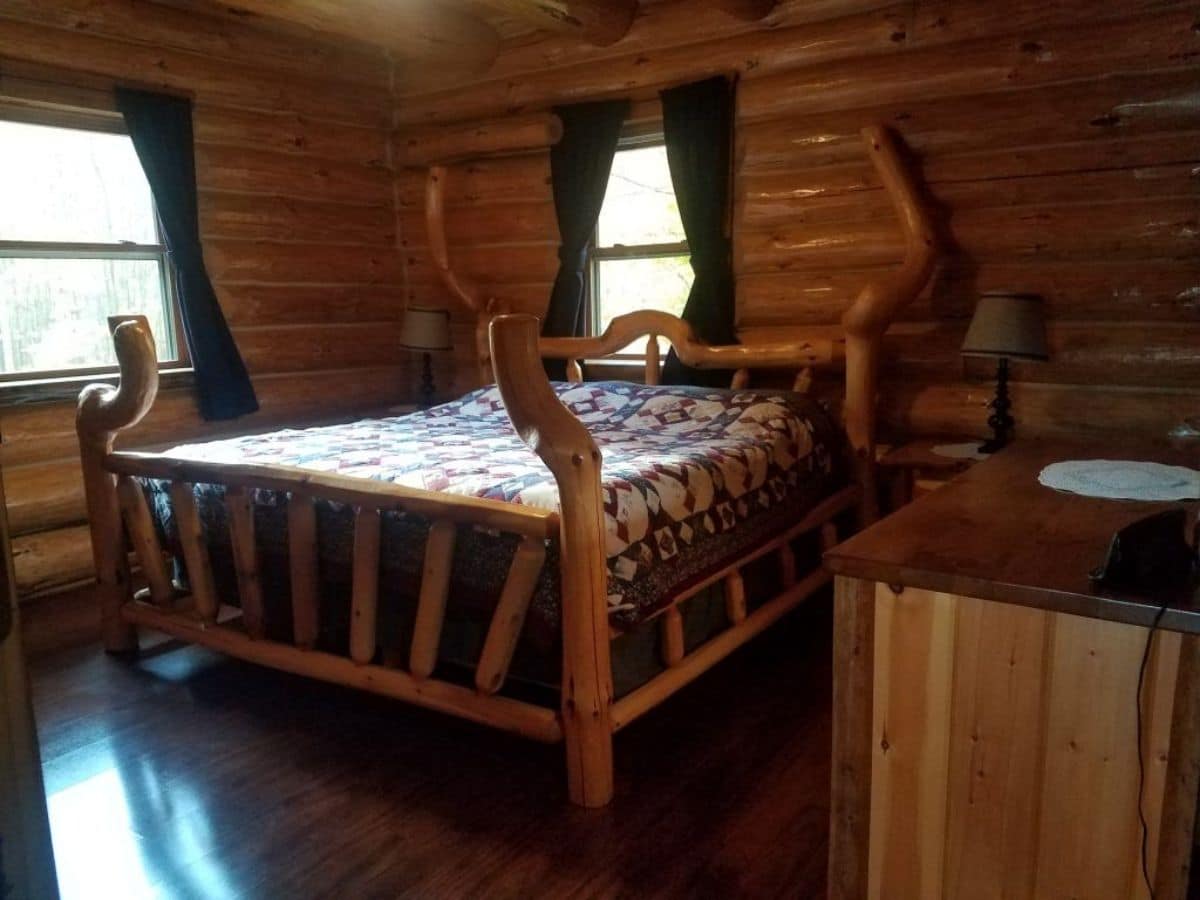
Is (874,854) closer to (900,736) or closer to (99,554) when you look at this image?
(900,736)

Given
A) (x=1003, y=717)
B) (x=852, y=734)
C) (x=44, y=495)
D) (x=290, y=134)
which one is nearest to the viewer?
(x=1003, y=717)

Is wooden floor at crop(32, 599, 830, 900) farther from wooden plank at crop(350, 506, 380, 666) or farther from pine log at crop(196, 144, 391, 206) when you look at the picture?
pine log at crop(196, 144, 391, 206)

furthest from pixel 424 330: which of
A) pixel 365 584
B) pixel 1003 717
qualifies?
pixel 1003 717

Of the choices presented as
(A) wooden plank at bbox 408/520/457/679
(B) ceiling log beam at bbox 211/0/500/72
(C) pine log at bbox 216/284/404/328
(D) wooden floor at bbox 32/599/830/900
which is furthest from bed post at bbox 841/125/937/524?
(C) pine log at bbox 216/284/404/328

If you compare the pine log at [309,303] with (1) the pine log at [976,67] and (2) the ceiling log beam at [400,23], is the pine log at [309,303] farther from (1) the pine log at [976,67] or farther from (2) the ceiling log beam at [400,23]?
(1) the pine log at [976,67]

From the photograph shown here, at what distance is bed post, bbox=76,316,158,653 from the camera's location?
277 centimetres

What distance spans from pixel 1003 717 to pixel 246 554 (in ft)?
6.68

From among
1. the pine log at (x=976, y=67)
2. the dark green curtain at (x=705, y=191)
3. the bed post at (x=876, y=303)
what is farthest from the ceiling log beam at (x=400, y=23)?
the bed post at (x=876, y=303)

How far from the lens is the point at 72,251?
3656 mm

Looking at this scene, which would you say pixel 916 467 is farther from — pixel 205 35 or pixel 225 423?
pixel 205 35

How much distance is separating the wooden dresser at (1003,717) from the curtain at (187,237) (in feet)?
11.0

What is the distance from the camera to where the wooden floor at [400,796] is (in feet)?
6.08

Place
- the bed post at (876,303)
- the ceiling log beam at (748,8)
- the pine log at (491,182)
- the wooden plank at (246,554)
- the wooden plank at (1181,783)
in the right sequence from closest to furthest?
the wooden plank at (1181,783) < the wooden plank at (246,554) < the bed post at (876,303) < the ceiling log beam at (748,8) < the pine log at (491,182)

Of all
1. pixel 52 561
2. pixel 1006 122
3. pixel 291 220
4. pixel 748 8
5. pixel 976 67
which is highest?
pixel 748 8
